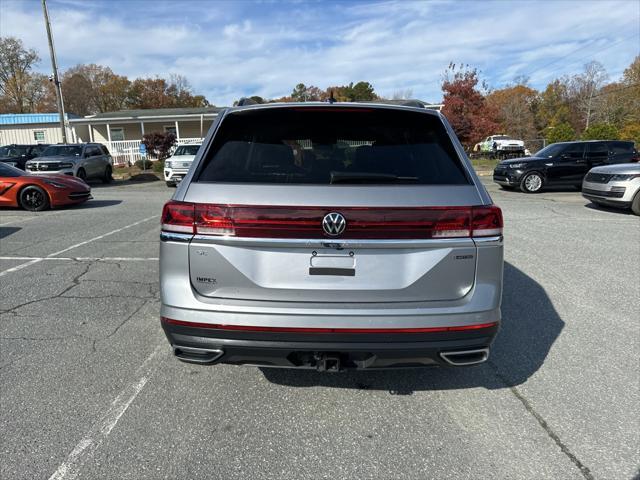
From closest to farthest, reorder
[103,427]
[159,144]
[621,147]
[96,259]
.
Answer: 1. [103,427]
2. [96,259]
3. [621,147]
4. [159,144]

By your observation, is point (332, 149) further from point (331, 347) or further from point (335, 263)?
point (331, 347)

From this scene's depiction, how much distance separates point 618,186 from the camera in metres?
10.4

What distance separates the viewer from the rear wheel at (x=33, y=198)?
1136cm

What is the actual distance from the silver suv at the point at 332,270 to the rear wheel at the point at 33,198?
10947 mm

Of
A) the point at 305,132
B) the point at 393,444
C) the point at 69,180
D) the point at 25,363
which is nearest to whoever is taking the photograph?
the point at 393,444

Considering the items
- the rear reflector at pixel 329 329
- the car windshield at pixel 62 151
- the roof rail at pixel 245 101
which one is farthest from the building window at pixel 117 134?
the rear reflector at pixel 329 329

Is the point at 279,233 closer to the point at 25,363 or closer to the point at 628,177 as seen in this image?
the point at 25,363

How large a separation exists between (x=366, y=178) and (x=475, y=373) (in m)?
1.81

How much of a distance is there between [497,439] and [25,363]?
340cm

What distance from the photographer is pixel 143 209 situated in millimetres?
12156

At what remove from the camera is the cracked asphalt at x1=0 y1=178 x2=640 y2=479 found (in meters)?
2.37

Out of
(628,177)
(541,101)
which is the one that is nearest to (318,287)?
(628,177)

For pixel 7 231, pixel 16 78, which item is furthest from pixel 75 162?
pixel 16 78

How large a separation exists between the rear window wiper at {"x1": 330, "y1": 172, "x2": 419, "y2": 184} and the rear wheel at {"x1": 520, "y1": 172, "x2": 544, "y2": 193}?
1466 centimetres
